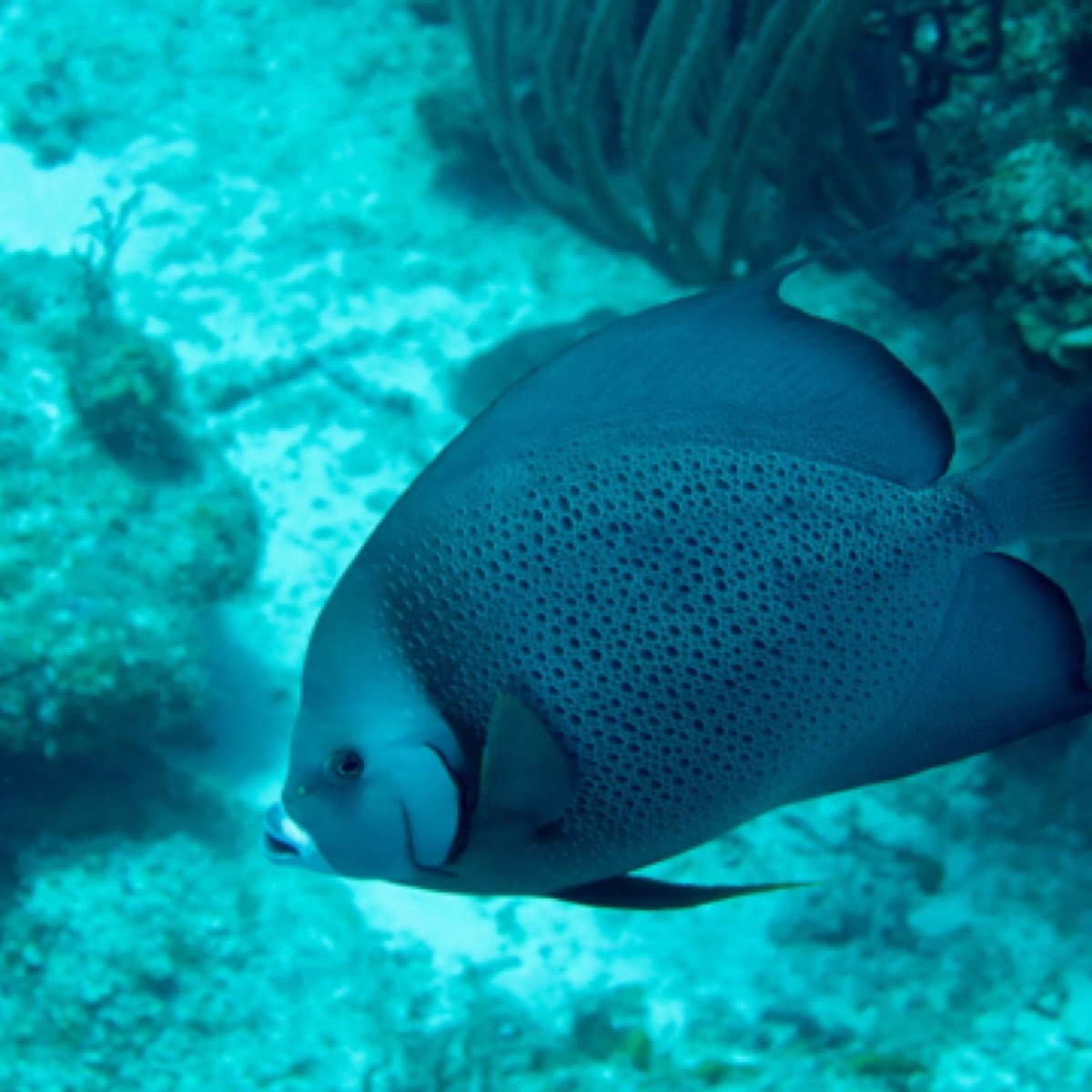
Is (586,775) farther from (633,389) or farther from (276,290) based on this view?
(276,290)

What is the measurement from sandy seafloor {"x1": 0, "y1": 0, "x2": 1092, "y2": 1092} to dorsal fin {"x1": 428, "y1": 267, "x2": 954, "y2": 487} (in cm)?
181

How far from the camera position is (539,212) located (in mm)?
4684

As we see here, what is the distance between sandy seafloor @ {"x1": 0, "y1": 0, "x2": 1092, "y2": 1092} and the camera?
2549 millimetres

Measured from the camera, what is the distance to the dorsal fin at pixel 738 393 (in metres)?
1.16

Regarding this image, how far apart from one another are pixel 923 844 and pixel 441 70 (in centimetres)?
499

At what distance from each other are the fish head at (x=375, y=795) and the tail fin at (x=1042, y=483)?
0.76 m

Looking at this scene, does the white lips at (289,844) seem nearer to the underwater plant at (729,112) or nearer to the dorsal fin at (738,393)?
the dorsal fin at (738,393)

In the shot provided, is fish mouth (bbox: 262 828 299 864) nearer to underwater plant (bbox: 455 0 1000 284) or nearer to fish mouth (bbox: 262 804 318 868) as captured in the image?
fish mouth (bbox: 262 804 318 868)

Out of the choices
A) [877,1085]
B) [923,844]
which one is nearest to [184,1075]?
[877,1085]

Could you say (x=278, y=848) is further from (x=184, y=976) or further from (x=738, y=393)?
(x=184, y=976)

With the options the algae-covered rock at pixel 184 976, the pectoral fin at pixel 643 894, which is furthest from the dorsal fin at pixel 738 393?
the algae-covered rock at pixel 184 976

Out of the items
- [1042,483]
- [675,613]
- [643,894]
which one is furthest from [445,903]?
[1042,483]

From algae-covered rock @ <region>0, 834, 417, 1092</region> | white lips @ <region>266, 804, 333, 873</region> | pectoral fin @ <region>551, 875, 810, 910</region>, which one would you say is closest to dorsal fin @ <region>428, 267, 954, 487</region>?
white lips @ <region>266, 804, 333, 873</region>

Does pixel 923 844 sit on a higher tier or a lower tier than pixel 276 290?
lower
